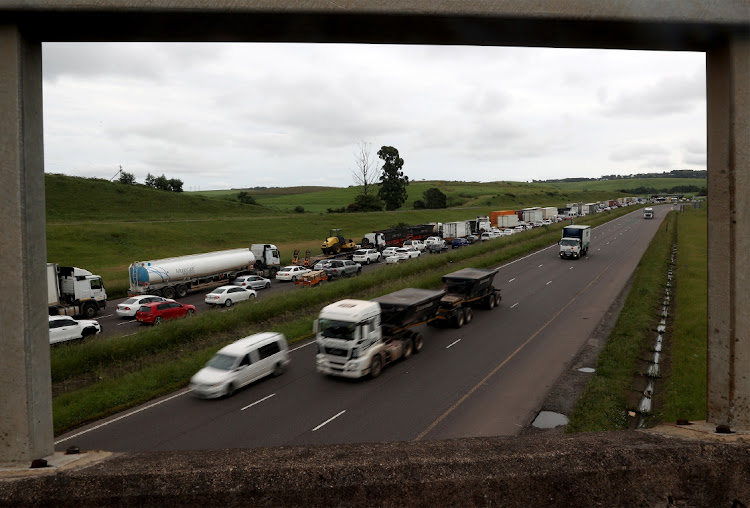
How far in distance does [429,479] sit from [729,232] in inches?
134

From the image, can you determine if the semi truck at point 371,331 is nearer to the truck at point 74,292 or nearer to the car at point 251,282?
the car at point 251,282

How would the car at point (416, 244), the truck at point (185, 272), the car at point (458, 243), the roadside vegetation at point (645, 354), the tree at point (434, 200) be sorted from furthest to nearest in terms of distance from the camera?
the tree at point (434, 200), the car at point (458, 243), the car at point (416, 244), the truck at point (185, 272), the roadside vegetation at point (645, 354)

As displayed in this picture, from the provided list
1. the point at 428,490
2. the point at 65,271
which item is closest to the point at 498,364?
the point at 428,490

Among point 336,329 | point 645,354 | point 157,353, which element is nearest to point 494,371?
point 336,329

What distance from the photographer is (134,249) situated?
184ft

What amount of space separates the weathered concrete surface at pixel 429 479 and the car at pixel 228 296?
90.2 feet

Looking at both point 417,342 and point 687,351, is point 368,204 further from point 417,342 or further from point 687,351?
point 687,351

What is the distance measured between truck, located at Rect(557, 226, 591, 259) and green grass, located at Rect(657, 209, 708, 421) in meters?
10.7

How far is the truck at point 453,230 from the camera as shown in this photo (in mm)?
63031

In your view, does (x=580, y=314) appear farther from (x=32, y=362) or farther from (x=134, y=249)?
(x=134, y=249)

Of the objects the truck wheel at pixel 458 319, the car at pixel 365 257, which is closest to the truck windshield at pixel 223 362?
the truck wheel at pixel 458 319

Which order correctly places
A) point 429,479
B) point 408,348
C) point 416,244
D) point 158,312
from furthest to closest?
point 416,244 < point 158,312 < point 408,348 < point 429,479

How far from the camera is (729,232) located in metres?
4.34

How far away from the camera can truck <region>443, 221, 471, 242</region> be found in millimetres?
63031
